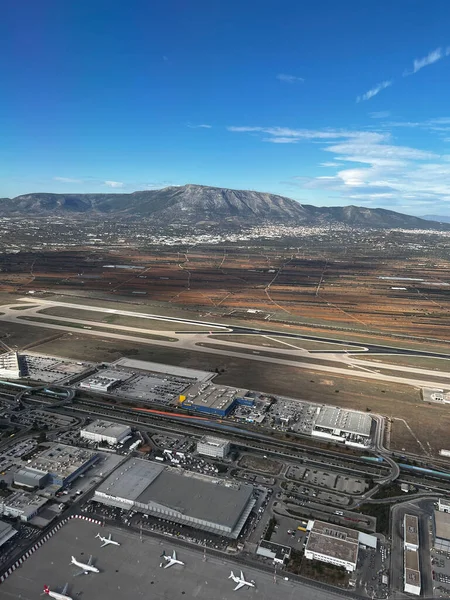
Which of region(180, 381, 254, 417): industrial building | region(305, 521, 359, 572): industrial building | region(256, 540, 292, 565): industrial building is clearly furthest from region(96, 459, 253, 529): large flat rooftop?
region(180, 381, 254, 417): industrial building

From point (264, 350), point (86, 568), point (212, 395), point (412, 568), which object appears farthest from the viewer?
point (264, 350)

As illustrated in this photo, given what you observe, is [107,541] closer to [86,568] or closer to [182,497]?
[86,568]

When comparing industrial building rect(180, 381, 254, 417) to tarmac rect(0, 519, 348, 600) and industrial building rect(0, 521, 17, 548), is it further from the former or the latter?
industrial building rect(0, 521, 17, 548)

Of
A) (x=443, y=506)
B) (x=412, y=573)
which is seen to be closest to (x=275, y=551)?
(x=412, y=573)

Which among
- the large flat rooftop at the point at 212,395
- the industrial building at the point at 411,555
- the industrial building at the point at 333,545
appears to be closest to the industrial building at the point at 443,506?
the industrial building at the point at 411,555

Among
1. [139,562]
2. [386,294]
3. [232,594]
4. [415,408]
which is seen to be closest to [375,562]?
[232,594]

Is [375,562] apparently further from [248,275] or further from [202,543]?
[248,275]
